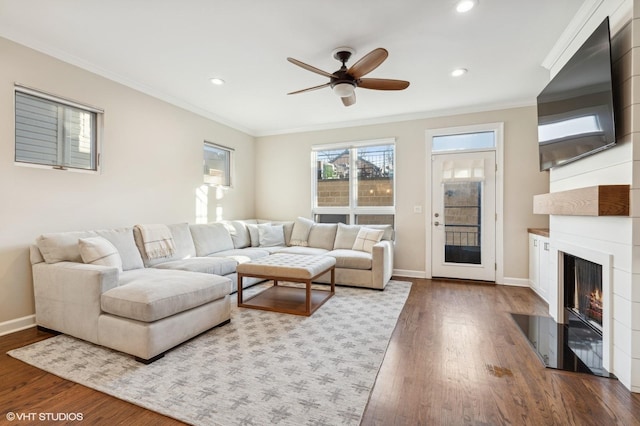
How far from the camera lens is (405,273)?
4914 mm

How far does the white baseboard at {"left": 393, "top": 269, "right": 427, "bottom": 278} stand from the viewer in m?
4.81

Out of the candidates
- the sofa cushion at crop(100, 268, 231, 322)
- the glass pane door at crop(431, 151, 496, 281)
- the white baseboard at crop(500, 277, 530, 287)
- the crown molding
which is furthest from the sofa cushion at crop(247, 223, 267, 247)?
the crown molding

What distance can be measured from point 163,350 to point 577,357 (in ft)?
10.2

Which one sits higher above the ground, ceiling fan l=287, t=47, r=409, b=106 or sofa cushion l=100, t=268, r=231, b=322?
ceiling fan l=287, t=47, r=409, b=106

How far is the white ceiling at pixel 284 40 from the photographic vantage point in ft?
7.47

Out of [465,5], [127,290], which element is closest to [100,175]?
[127,290]

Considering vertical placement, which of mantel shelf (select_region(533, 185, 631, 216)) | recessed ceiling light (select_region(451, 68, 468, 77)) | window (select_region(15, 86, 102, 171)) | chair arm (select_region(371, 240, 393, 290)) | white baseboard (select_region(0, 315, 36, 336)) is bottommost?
white baseboard (select_region(0, 315, 36, 336))

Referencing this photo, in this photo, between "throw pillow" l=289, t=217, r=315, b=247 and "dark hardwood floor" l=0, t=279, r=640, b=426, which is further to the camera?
"throw pillow" l=289, t=217, r=315, b=247

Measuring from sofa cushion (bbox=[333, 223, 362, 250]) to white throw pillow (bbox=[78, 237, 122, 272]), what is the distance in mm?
3023

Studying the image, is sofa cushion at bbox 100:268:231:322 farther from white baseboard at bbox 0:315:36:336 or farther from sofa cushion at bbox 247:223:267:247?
sofa cushion at bbox 247:223:267:247

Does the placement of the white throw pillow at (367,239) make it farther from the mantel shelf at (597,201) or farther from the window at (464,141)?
the mantel shelf at (597,201)

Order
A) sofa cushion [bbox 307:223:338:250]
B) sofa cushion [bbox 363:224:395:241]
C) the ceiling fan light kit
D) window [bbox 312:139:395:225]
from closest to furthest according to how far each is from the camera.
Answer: the ceiling fan light kit → sofa cushion [bbox 363:224:395:241] → sofa cushion [bbox 307:223:338:250] → window [bbox 312:139:395:225]

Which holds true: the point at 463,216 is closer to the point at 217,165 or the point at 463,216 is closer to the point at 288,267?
the point at 288,267

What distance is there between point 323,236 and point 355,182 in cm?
119
